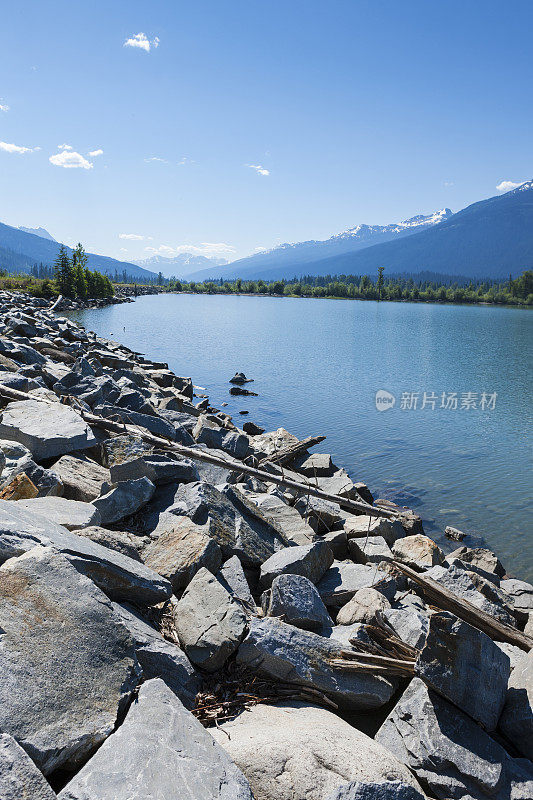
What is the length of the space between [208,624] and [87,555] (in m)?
1.41

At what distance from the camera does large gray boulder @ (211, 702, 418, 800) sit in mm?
3658

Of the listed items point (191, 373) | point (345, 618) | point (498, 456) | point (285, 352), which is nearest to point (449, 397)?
point (498, 456)

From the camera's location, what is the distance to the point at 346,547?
10250 mm

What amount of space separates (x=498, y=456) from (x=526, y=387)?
61.4ft

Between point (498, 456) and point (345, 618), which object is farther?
point (498, 456)

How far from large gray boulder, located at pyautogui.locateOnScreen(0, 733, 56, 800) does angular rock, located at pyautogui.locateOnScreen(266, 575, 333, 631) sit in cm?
316

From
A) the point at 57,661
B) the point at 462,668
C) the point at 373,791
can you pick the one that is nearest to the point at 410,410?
the point at 462,668

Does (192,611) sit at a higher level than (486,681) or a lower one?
higher

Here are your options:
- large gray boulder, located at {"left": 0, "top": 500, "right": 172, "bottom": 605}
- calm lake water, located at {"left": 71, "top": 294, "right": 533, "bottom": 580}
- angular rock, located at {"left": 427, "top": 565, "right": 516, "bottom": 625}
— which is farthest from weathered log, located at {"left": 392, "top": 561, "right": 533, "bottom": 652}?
calm lake water, located at {"left": 71, "top": 294, "right": 533, "bottom": 580}

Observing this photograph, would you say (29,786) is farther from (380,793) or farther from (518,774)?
(518,774)

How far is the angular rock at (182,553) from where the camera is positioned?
583 cm

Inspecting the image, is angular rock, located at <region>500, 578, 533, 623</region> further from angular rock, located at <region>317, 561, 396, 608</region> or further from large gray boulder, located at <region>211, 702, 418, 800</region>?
large gray boulder, located at <region>211, 702, 418, 800</region>

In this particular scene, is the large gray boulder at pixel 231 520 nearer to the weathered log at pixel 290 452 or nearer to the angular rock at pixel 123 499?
the angular rock at pixel 123 499

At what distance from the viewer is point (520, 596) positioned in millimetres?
10484
